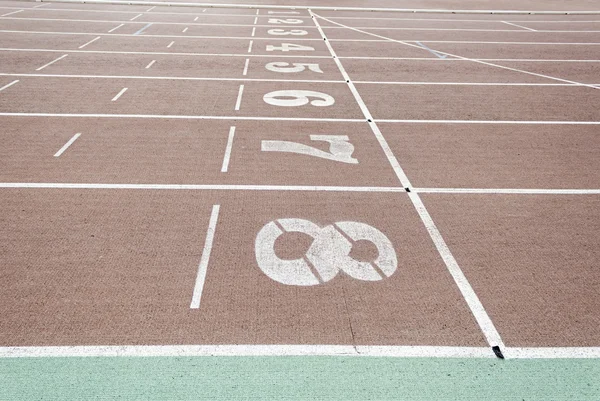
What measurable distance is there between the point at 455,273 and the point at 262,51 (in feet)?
41.9

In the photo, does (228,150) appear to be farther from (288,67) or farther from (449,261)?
(288,67)

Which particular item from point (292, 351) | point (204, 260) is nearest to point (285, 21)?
point (204, 260)

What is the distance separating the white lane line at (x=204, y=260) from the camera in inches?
197

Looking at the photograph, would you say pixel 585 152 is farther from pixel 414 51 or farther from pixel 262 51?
pixel 262 51

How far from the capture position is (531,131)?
32.0 feet

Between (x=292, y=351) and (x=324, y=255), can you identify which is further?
(x=324, y=255)

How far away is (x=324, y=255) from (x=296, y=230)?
2.12 ft

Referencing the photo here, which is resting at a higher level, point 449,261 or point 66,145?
point 66,145

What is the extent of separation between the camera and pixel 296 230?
625 cm

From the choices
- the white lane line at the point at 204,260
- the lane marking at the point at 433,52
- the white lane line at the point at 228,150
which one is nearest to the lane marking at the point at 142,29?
the lane marking at the point at 433,52

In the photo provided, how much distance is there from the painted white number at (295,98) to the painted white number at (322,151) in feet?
7.24

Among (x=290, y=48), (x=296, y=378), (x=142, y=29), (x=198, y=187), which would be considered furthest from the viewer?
(x=142, y=29)

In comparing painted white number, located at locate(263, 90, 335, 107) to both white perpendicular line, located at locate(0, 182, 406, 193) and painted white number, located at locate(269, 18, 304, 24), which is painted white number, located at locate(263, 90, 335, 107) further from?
painted white number, located at locate(269, 18, 304, 24)

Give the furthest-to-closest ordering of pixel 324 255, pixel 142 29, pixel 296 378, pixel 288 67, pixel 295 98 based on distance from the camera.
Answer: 1. pixel 142 29
2. pixel 288 67
3. pixel 295 98
4. pixel 324 255
5. pixel 296 378
